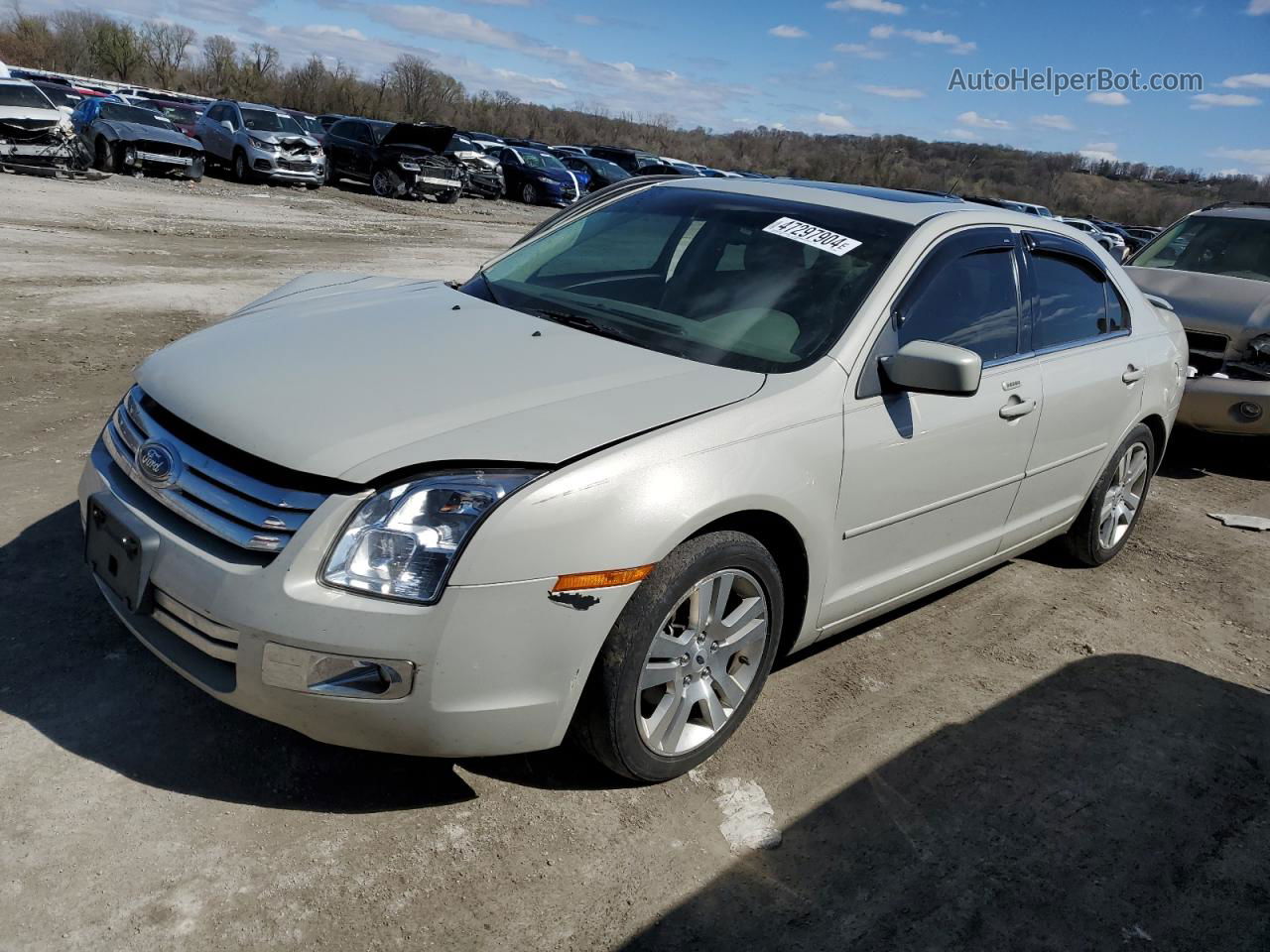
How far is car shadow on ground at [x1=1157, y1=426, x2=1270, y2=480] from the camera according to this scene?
24.2ft

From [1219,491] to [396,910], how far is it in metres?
6.46

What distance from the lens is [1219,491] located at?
702cm

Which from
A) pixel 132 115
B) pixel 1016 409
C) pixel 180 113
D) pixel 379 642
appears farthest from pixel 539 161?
pixel 379 642

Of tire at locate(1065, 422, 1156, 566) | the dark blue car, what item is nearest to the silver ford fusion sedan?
tire at locate(1065, 422, 1156, 566)

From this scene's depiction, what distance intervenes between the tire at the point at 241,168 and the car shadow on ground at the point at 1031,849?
22561mm

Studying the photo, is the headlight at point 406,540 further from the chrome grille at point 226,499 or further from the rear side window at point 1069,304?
the rear side window at point 1069,304

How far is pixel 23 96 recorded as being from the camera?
57.7ft

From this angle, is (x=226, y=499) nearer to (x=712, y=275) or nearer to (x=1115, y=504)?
(x=712, y=275)

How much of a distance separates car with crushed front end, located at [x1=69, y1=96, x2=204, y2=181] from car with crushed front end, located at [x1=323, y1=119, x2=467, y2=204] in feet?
12.9

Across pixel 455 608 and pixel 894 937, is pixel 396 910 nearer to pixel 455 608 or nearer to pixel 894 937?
pixel 455 608

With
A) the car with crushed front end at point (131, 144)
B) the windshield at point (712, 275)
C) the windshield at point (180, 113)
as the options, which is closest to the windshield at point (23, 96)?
the car with crushed front end at point (131, 144)

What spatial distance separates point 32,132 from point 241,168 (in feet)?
17.6

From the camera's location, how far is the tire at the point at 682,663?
2.73 m

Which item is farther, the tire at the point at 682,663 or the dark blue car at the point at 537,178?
the dark blue car at the point at 537,178
